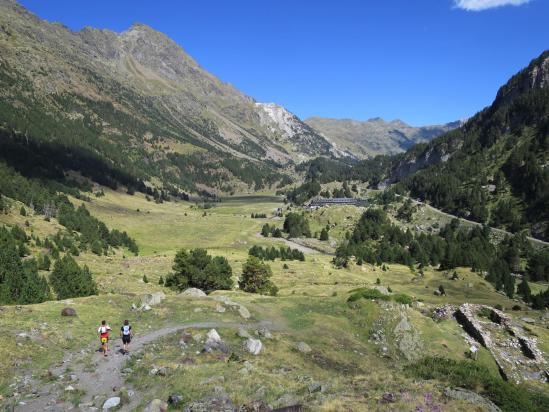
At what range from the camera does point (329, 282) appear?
116 meters

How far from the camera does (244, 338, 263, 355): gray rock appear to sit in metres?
34.2

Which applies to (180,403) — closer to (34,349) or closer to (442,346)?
(34,349)

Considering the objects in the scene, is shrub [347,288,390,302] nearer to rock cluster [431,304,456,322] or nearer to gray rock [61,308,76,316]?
rock cluster [431,304,456,322]

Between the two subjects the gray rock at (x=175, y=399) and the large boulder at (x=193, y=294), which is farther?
the large boulder at (x=193, y=294)

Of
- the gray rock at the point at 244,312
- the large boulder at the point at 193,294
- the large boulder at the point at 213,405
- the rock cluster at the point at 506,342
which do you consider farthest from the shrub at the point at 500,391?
the large boulder at the point at 193,294

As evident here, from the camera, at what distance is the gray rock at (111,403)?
2274 centimetres

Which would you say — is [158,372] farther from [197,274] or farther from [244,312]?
[197,274]

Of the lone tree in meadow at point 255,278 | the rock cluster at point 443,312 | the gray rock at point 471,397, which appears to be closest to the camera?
the gray rock at point 471,397

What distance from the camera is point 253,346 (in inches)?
1359

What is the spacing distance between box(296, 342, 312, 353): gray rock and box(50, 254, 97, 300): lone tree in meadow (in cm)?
4257

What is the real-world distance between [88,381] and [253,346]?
1297 centimetres

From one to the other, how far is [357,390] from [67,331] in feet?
76.6

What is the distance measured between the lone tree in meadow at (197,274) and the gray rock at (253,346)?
37.7 meters

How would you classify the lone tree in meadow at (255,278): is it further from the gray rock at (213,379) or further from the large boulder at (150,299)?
the gray rock at (213,379)
